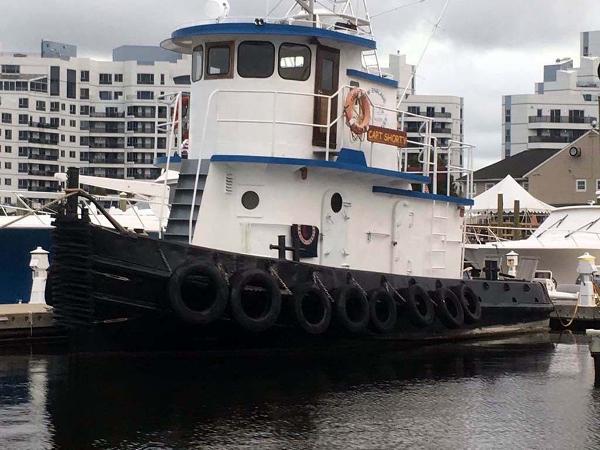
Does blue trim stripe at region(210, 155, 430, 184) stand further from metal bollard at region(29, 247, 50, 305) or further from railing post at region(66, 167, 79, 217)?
metal bollard at region(29, 247, 50, 305)

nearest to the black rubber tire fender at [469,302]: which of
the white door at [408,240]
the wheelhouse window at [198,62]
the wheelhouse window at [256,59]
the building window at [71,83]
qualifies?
the white door at [408,240]

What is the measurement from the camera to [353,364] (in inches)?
642

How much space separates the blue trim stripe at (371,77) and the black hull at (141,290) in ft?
10.9

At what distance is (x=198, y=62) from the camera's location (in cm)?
1672

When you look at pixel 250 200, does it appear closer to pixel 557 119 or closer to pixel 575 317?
pixel 575 317

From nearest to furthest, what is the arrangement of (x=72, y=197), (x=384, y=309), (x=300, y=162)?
(x=72, y=197)
(x=300, y=162)
(x=384, y=309)

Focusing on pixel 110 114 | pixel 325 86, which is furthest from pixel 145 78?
pixel 325 86

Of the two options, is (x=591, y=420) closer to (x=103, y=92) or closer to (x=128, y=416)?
(x=128, y=416)

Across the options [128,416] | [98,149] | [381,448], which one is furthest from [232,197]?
[98,149]

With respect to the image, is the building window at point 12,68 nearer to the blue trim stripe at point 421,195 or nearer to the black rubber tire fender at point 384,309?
the blue trim stripe at point 421,195

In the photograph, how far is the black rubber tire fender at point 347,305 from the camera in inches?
611

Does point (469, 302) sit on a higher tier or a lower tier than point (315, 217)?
lower

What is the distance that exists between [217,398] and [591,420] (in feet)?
15.2

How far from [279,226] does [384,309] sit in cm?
217
